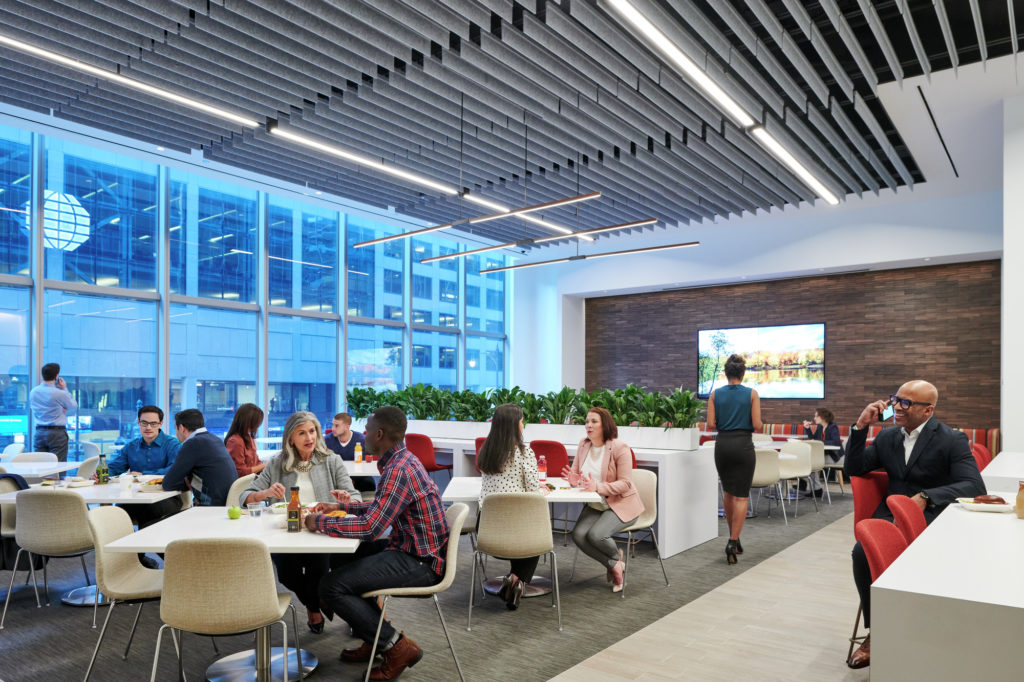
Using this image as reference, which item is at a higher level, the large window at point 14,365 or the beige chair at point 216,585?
the large window at point 14,365

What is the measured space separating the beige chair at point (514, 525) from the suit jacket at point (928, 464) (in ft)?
5.79

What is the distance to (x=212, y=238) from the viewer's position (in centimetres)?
970

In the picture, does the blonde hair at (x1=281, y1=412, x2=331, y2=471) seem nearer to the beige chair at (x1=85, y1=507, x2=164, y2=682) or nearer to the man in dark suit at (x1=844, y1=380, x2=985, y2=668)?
the beige chair at (x1=85, y1=507, x2=164, y2=682)

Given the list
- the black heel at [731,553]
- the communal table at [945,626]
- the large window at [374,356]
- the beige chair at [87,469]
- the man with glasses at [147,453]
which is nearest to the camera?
the communal table at [945,626]

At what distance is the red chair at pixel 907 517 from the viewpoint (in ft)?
10.0

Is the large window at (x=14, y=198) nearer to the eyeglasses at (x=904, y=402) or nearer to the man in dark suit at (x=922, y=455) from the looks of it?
the man in dark suit at (x=922, y=455)

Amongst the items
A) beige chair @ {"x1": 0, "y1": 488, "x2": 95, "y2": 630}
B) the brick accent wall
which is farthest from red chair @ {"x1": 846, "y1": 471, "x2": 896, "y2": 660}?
the brick accent wall

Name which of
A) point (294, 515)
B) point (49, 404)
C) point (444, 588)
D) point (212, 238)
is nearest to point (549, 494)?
point (444, 588)

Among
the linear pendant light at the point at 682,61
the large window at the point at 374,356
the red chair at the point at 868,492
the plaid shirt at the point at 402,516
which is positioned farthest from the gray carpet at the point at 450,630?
the large window at the point at 374,356

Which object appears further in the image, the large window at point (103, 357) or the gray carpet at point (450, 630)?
the large window at point (103, 357)

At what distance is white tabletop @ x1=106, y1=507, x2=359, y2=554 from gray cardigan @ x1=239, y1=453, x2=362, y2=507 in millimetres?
319

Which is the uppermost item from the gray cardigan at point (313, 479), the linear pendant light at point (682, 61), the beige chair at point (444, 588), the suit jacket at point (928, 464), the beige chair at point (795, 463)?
the linear pendant light at point (682, 61)

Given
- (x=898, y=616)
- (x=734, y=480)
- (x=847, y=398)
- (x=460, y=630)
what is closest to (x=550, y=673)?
(x=460, y=630)

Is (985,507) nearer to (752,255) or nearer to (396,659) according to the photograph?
(396,659)
